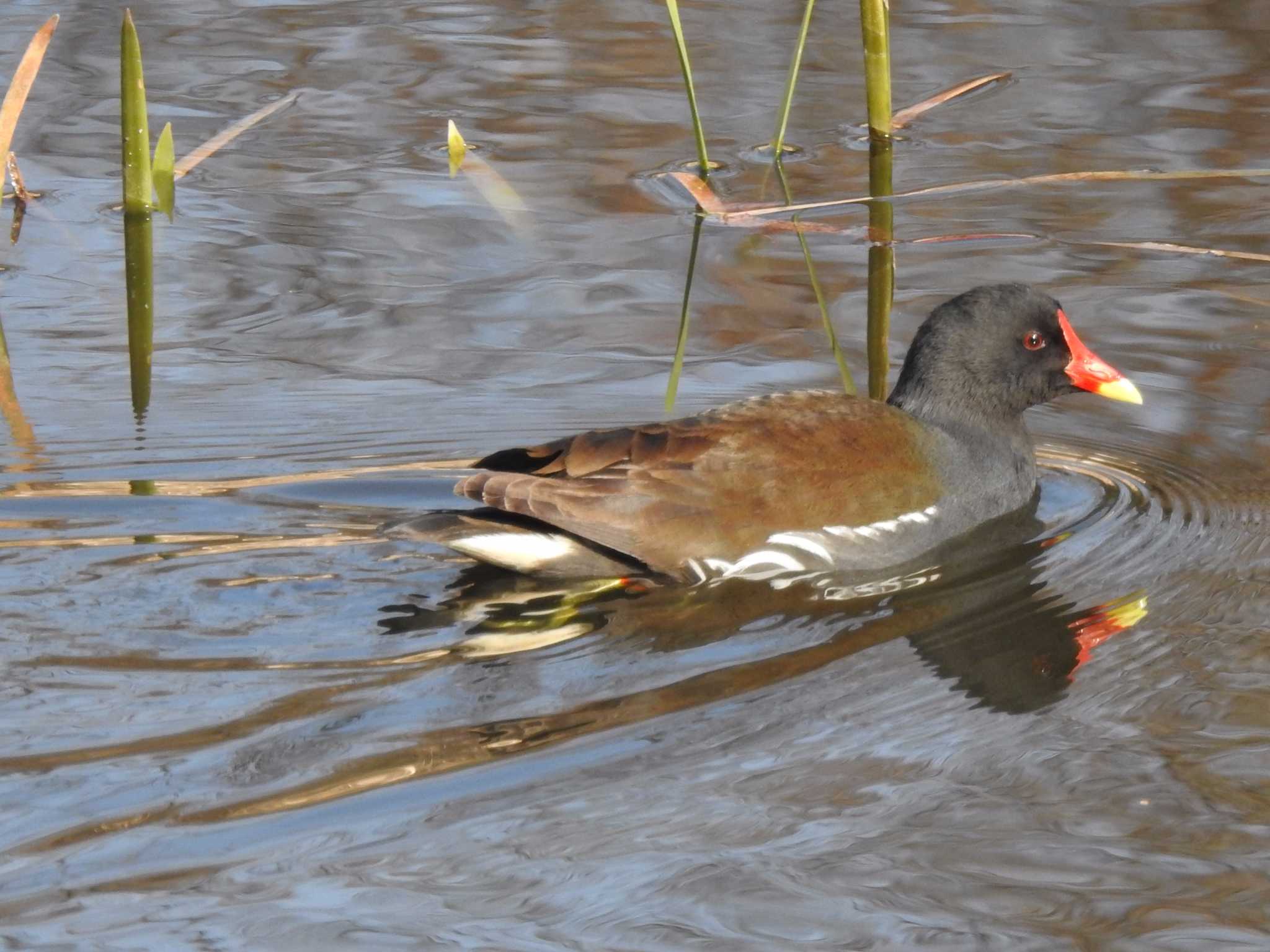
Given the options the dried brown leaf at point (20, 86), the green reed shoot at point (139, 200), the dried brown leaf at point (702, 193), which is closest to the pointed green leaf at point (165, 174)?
the green reed shoot at point (139, 200)

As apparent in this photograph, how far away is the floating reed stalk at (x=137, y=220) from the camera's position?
5.64m

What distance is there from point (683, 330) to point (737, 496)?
57.3 inches

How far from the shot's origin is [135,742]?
3564mm

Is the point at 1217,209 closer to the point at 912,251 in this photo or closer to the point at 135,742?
the point at 912,251

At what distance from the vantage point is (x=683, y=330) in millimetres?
5938

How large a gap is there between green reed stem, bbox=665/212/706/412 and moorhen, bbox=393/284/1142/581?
580 millimetres

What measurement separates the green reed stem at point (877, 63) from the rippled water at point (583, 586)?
186 millimetres

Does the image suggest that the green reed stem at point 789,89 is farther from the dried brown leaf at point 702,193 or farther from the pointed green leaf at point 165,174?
the pointed green leaf at point 165,174

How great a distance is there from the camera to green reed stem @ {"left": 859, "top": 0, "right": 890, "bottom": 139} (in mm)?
6910

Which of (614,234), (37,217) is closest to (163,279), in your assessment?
(37,217)

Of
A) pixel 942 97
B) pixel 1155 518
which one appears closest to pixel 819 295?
pixel 1155 518

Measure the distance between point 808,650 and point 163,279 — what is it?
3162 millimetres

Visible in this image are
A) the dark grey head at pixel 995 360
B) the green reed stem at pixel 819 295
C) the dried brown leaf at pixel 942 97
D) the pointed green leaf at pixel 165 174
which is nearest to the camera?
the dark grey head at pixel 995 360

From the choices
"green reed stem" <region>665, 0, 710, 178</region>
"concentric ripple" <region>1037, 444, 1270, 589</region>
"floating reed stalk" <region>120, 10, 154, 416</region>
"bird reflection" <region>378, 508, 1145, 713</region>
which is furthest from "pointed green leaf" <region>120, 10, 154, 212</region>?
"concentric ripple" <region>1037, 444, 1270, 589</region>
